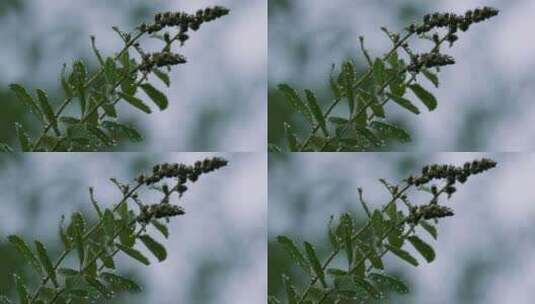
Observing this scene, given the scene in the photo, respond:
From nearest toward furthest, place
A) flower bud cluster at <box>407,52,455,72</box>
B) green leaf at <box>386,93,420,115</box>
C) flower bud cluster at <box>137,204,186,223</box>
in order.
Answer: flower bud cluster at <box>137,204,186,223</box>
flower bud cluster at <box>407,52,455,72</box>
green leaf at <box>386,93,420,115</box>

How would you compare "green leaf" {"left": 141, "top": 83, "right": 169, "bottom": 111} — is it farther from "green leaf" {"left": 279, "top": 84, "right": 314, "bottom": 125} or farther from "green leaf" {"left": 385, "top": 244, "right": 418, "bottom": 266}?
"green leaf" {"left": 385, "top": 244, "right": 418, "bottom": 266}

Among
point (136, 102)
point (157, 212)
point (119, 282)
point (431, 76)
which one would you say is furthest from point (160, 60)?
point (431, 76)

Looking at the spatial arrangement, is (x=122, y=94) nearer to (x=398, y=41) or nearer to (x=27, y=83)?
(x=398, y=41)

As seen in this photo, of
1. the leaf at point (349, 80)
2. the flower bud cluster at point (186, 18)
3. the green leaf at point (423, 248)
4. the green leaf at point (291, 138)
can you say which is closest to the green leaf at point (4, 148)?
the flower bud cluster at point (186, 18)

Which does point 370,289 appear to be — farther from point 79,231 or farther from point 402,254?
point 79,231

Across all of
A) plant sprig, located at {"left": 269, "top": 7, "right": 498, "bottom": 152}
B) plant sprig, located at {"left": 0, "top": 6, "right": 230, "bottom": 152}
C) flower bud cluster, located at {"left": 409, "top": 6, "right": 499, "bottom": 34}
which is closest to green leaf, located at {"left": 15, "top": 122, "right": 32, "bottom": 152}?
plant sprig, located at {"left": 0, "top": 6, "right": 230, "bottom": 152}

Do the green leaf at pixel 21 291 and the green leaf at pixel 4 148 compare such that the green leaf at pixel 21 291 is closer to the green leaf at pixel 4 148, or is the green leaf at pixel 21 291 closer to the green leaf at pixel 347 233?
the green leaf at pixel 4 148

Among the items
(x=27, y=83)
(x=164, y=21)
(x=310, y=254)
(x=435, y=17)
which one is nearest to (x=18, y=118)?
(x=27, y=83)
